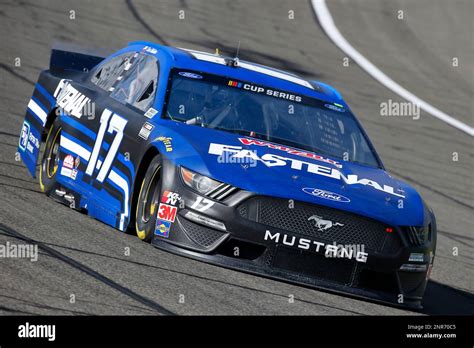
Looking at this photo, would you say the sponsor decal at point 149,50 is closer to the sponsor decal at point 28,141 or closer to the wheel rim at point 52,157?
the wheel rim at point 52,157

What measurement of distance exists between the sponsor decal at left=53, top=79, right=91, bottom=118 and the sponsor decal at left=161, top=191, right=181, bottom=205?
6.82 ft

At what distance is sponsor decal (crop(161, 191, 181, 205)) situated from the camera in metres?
7.94

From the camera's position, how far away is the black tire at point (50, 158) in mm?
10031

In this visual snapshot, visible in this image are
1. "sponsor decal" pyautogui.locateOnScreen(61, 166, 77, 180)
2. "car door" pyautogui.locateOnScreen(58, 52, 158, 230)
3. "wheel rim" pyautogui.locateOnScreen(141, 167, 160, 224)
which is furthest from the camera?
"sponsor decal" pyautogui.locateOnScreen(61, 166, 77, 180)

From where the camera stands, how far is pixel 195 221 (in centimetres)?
785

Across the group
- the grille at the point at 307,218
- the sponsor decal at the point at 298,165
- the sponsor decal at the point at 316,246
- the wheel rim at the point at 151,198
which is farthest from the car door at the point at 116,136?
the sponsor decal at the point at 316,246

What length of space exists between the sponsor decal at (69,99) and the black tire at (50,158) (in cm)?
18

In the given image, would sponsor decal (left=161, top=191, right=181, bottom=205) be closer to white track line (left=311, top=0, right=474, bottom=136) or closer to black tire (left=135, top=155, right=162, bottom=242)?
black tire (left=135, top=155, right=162, bottom=242)

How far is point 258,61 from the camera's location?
68.8ft

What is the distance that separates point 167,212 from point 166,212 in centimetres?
1

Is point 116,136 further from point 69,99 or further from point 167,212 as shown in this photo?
Result: point 167,212

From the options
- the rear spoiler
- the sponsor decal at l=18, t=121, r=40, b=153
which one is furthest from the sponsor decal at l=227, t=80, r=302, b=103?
the rear spoiler

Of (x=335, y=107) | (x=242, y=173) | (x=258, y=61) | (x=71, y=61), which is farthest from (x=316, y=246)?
(x=258, y=61)
